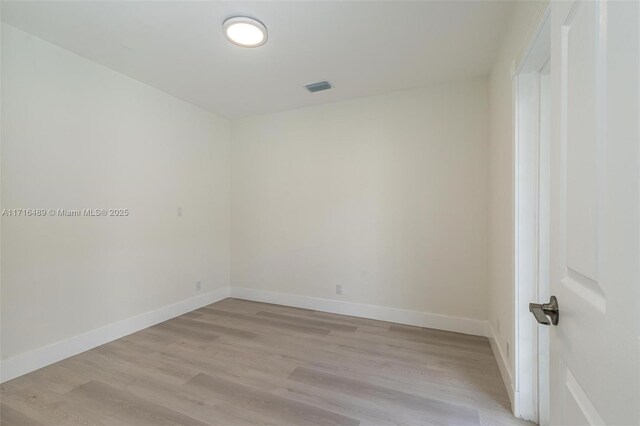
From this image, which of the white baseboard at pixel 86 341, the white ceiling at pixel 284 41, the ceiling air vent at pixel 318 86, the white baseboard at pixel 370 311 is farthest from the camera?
the ceiling air vent at pixel 318 86

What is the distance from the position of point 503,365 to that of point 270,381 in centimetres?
172

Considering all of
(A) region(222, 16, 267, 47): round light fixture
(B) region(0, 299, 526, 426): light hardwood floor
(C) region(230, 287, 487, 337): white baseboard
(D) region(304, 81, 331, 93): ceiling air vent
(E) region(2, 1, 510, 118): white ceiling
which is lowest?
(B) region(0, 299, 526, 426): light hardwood floor

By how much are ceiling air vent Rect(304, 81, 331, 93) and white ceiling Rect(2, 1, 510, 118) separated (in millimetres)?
75

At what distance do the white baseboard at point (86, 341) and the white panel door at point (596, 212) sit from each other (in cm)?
327

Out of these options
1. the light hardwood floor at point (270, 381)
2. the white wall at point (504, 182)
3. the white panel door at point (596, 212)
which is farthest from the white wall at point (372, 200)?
the white panel door at point (596, 212)

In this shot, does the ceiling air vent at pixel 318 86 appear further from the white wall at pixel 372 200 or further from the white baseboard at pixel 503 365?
the white baseboard at pixel 503 365

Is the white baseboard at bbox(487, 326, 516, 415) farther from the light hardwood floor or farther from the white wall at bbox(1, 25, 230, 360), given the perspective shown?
the white wall at bbox(1, 25, 230, 360)

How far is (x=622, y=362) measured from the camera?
465 millimetres

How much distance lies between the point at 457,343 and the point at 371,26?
2.85 m

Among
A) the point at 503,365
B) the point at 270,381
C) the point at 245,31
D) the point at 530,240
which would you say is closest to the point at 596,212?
the point at 530,240

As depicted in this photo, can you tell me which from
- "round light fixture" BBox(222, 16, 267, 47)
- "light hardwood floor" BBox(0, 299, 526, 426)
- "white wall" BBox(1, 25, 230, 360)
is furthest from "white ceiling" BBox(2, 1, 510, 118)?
"light hardwood floor" BBox(0, 299, 526, 426)

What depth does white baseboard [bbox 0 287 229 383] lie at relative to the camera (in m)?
2.02

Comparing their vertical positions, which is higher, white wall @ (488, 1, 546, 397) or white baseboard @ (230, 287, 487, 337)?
white wall @ (488, 1, 546, 397)

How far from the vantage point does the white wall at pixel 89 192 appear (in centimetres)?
207
